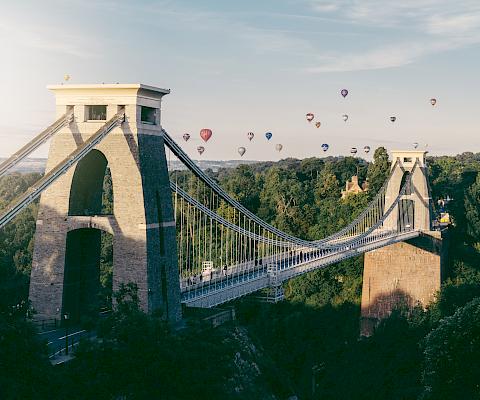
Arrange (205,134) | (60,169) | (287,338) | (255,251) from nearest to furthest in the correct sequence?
(60,169) → (205,134) → (287,338) → (255,251)

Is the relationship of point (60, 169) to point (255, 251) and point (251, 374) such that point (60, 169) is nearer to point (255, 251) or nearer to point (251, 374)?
point (251, 374)

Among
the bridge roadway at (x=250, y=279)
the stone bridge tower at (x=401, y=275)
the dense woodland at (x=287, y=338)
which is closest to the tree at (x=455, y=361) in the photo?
the dense woodland at (x=287, y=338)

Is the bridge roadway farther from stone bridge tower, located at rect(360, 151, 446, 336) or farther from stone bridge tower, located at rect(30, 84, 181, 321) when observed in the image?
stone bridge tower, located at rect(360, 151, 446, 336)

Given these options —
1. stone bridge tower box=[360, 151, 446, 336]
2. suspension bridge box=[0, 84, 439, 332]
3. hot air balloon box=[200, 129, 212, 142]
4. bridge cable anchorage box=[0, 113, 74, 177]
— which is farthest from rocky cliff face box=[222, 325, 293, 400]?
stone bridge tower box=[360, 151, 446, 336]

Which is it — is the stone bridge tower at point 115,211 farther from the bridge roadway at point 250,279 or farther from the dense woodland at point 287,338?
the bridge roadway at point 250,279

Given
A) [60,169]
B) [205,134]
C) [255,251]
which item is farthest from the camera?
[255,251]

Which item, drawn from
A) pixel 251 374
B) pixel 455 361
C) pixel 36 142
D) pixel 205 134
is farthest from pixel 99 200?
pixel 455 361
